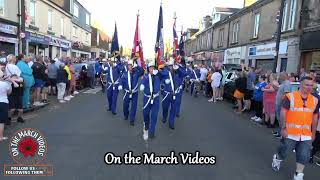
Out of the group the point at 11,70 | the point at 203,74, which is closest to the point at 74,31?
the point at 203,74

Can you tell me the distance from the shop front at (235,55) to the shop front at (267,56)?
48.4 inches

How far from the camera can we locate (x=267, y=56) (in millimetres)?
24625

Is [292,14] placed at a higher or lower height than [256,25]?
higher

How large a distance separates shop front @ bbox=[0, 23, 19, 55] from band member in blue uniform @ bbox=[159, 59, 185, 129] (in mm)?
13536

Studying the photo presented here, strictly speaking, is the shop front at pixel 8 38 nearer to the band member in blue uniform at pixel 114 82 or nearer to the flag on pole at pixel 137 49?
the band member in blue uniform at pixel 114 82

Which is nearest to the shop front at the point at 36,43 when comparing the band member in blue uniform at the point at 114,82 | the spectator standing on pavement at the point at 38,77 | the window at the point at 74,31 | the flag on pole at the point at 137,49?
the window at the point at 74,31

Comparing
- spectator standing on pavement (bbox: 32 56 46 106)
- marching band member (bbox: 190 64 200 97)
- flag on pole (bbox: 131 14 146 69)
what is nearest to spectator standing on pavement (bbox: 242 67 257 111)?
marching band member (bbox: 190 64 200 97)

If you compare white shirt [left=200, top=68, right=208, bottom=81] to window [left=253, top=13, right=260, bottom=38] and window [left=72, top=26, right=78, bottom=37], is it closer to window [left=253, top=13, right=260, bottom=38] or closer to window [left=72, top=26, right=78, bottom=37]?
window [left=253, top=13, right=260, bottom=38]

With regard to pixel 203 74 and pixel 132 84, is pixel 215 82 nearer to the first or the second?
pixel 203 74

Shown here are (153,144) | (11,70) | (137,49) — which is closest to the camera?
(153,144)

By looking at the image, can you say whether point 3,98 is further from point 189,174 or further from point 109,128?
point 189,174

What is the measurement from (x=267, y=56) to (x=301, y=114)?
19433 mm

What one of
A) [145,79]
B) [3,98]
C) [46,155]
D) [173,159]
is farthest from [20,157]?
[145,79]

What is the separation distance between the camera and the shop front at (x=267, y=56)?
876 inches
